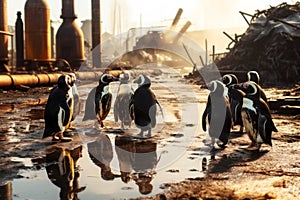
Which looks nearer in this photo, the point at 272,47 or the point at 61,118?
the point at 61,118

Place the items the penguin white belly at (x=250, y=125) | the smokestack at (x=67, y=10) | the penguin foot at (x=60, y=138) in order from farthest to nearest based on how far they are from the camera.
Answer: the smokestack at (x=67, y=10) → the penguin foot at (x=60, y=138) → the penguin white belly at (x=250, y=125)

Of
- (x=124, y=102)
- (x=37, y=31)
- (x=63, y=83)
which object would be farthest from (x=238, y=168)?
(x=37, y=31)

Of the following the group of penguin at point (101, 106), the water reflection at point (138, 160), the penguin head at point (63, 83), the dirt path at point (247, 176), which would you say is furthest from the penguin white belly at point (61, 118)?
the dirt path at point (247, 176)

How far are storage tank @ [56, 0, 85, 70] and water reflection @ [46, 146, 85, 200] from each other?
22678 mm

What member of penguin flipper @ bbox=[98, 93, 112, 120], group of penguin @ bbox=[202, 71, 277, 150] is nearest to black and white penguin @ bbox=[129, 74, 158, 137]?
penguin flipper @ bbox=[98, 93, 112, 120]

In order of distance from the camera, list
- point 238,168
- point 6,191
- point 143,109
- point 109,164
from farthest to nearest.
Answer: point 143,109
point 109,164
point 238,168
point 6,191

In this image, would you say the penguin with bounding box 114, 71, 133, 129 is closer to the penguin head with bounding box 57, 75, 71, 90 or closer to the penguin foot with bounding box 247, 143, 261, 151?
the penguin head with bounding box 57, 75, 71, 90

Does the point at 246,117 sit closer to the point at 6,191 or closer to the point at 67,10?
the point at 6,191

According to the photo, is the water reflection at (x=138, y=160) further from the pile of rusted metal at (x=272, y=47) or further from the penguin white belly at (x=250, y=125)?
the pile of rusted metal at (x=272, y=47)

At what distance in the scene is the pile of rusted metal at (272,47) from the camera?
22.2 meters

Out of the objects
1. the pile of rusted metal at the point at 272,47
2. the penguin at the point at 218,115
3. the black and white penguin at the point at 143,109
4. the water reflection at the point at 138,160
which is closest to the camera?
the water reflection at the point at 138,160

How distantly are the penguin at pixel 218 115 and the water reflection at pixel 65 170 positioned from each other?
7.32 feet

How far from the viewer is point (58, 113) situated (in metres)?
7.20

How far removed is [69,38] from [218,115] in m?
22.8
